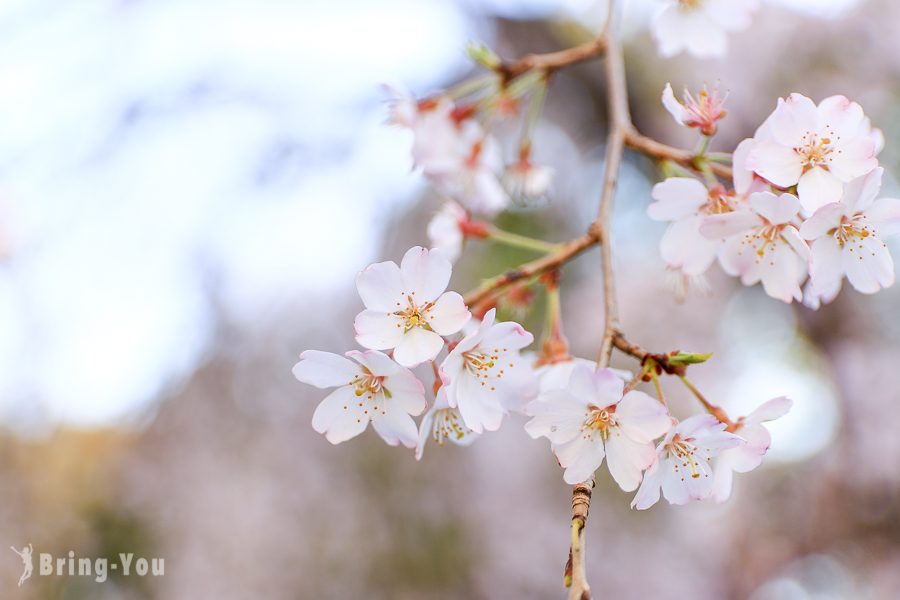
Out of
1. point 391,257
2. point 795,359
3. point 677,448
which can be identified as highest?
point 677,448

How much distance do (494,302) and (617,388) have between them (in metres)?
0.22

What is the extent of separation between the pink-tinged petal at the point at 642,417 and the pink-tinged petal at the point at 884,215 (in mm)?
256

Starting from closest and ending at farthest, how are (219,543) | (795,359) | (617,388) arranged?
(617,388) < (219,543) < (795,359)

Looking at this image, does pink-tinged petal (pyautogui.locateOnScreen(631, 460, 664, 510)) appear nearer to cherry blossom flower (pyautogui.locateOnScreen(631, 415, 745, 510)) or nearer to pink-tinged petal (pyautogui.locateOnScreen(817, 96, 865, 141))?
cherry blossom flower (pyautogui.locateOnScreen(631, 415, 745, 510))

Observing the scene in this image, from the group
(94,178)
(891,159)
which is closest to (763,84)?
(891,159)

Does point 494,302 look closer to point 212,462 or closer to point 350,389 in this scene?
point 350,389

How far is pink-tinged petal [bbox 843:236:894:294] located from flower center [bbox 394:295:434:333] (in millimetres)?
352

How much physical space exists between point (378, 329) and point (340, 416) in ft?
0.35

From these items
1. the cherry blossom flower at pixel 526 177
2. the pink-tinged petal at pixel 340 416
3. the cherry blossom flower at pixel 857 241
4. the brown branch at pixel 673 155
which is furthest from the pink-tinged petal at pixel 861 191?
the cherry blossom flower at pixel 526 177

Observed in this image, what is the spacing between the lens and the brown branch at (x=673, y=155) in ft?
2.18

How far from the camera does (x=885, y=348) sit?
10.6ft

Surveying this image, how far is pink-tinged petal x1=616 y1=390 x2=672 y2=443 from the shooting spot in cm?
53

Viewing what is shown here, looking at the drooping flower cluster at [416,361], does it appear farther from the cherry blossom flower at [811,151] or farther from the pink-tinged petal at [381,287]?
the cherry blossom flower at [811,151]

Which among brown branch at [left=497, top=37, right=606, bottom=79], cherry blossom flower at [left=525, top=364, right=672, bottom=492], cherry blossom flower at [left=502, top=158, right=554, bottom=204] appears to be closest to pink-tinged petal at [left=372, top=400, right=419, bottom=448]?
cherry blossom flower at [left=525, top=364, right=672, bottom=492]
